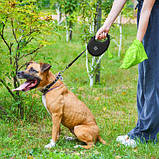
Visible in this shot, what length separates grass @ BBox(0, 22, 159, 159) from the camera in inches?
140

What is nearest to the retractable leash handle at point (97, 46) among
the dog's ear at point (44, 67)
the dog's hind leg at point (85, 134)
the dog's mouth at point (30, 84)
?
the dog's ear at point (44, 67)

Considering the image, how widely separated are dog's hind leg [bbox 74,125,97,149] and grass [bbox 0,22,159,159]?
104 millimetres

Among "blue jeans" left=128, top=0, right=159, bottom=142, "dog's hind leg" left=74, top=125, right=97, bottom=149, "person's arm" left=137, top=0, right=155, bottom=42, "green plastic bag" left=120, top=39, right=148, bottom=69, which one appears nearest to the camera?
"green plastic bag" left=120, top=39, right=148, bottom=69

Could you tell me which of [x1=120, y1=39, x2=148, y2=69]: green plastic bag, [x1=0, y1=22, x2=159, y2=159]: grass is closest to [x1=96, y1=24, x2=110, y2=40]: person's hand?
[x1=120, y1=39, x2=148, y2=69]: green plastic bag

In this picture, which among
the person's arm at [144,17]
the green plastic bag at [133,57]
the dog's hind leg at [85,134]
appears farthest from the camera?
the dog's hind leg at [85,134]

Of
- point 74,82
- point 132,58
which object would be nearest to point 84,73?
point 74,82

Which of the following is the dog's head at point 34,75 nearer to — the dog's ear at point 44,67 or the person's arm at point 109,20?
the dog's ear at point 44,67

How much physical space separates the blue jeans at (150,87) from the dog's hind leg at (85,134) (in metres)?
0.65

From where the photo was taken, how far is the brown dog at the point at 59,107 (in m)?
3.63

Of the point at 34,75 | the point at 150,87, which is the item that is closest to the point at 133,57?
the point at 150,87

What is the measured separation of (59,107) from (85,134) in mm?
518

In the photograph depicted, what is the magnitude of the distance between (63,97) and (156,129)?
1395 mm

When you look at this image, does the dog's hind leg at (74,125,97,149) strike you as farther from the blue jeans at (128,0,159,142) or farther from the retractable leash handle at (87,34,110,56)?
the retractable leash handle at (87,34,110,56)

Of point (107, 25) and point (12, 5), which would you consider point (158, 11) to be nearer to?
point (107, 25)
